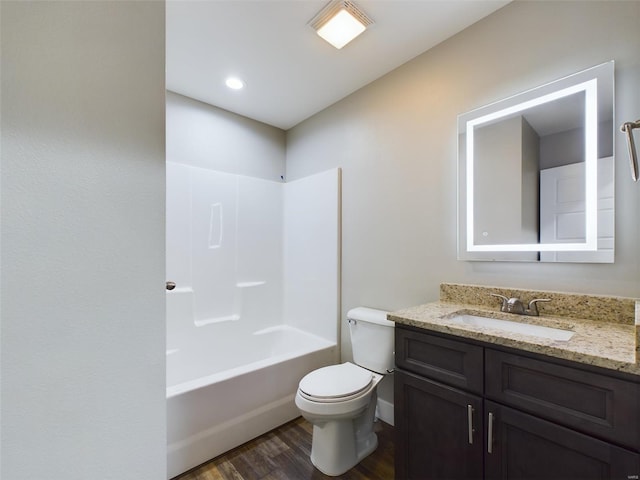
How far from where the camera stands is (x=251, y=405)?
191 cm

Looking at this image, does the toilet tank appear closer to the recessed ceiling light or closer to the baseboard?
the baseboard

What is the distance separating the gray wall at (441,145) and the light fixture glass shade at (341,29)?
0.50 m

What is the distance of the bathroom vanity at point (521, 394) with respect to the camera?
0.89 meters

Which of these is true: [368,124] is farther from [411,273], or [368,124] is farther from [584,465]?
[584,465]

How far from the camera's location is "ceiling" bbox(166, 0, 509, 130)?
5.18ft

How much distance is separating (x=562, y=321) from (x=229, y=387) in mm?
1766

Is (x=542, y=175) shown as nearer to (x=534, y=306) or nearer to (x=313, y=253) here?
(x=534, y=306)

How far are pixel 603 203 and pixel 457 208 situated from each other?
63cm

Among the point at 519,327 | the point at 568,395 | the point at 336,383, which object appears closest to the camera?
the point at 568,395

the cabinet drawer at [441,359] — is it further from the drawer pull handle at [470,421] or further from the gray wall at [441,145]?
the gray wall at [441,145]

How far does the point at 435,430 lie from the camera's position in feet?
4.22

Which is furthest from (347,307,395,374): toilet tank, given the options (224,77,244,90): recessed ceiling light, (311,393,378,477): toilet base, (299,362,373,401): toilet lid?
(224,77,244,90): recessed ceiling light

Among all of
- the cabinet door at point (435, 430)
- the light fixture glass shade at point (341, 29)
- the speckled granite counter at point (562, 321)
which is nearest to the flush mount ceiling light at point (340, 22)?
the light fixture glass shade at point (341, 29)

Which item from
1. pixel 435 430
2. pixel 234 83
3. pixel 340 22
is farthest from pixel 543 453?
pixel 234 83
